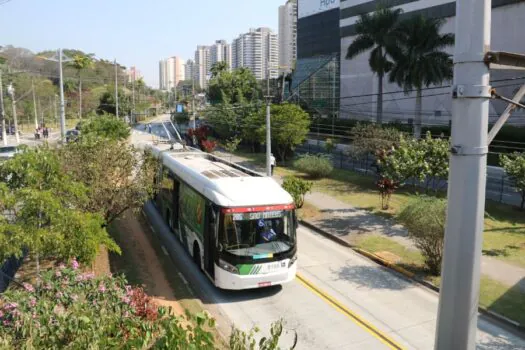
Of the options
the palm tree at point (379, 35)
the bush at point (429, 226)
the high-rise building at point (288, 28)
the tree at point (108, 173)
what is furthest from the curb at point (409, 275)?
the high-rise building at point (288, 28)

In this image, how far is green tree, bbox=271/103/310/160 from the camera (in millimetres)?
38031

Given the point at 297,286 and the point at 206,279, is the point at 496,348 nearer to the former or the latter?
the point at 297,286

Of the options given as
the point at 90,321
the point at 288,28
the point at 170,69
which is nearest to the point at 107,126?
the point at 90,321

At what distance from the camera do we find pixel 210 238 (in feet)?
40.8

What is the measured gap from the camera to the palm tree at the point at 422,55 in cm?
3666

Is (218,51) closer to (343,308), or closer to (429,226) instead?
(429,226)

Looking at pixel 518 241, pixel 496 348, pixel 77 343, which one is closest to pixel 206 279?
pixel 496 348

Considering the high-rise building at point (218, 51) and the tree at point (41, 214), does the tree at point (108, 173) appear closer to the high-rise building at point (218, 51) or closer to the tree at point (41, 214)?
the tree at point (41, 214)

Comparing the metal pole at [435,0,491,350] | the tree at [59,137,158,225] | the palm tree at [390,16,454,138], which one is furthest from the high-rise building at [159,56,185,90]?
the metal pole at [435,0,491,350]

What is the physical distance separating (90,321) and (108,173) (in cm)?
937

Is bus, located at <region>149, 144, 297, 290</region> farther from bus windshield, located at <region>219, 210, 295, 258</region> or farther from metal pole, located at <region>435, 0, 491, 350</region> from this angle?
metal pole, located at <region>435, 0, 491, 350</region>

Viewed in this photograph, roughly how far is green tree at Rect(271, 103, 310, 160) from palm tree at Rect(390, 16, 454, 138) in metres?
8.91

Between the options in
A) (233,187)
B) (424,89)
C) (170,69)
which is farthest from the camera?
(170,69)

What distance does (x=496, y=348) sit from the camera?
33.1 feet
